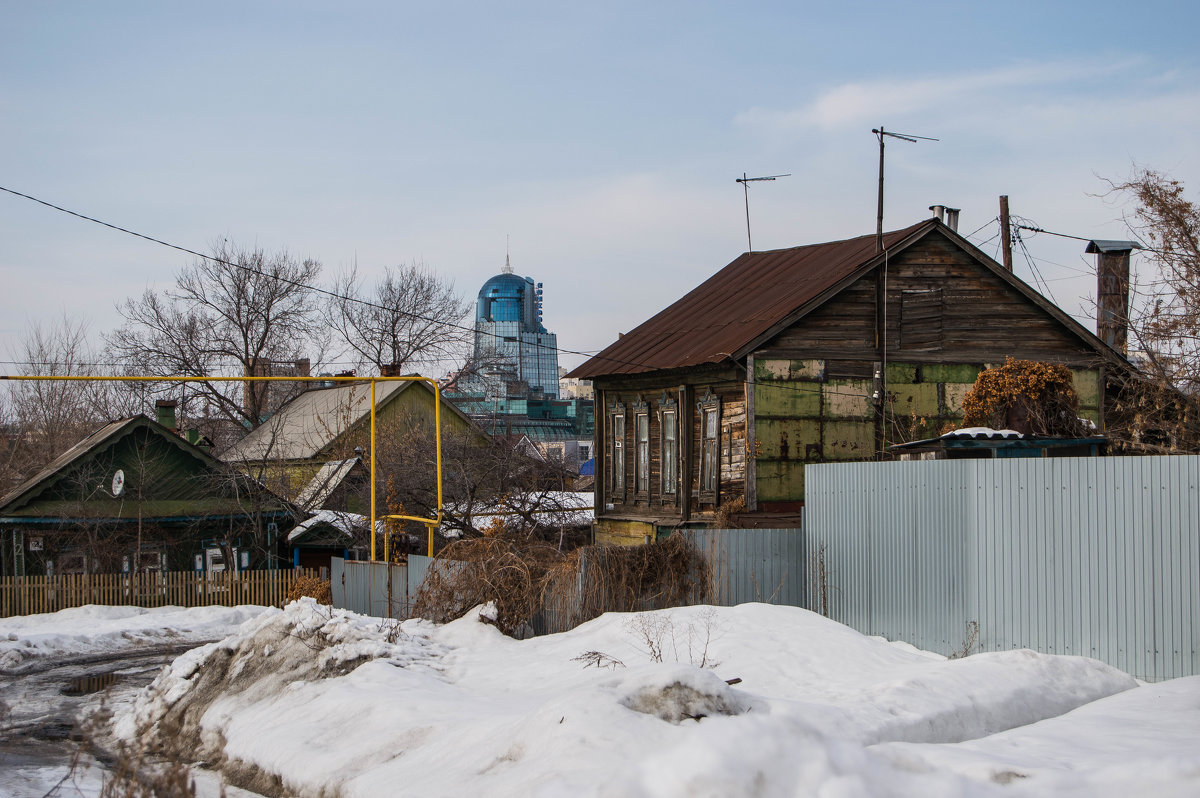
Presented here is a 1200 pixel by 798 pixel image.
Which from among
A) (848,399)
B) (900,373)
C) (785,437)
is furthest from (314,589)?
(900,373)

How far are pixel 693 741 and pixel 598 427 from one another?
2017cm

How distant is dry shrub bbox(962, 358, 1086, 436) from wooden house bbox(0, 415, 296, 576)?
18.9 metres

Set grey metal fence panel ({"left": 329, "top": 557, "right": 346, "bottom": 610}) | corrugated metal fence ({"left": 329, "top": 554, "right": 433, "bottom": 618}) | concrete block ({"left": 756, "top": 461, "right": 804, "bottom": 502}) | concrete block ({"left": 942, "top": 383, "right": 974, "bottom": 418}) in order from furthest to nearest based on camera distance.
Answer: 1. grey metal fence panel ({"left": 329, "top": 557, "right": 346, "bottom": 610})
2. concrete block ({"left": 942, "top": 383, "right": 974, "bottom": 418})
3. concrete block ({"left": 756, "top": 461, "right": 804, "bottom": 502})
4. corrugated metal fence ({"left": 329, "top": 554, "right": 433, "bottom": 618})

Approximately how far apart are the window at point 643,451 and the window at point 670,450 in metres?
0.71

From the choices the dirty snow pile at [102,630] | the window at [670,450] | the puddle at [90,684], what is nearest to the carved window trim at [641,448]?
the window at [670,450]

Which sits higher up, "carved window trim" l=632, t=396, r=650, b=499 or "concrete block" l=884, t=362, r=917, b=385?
"concrete block" l=884, t=362, r=917, b=385

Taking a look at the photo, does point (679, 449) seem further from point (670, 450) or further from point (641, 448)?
point (641, 448)

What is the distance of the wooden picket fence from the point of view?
24.3m

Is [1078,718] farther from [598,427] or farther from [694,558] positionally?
[598,427]

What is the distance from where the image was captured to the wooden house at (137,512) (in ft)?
90.4

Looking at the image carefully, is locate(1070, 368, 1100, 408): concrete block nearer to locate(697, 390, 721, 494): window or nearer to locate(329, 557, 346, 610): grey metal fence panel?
locate(697, 390, 721, 494): window

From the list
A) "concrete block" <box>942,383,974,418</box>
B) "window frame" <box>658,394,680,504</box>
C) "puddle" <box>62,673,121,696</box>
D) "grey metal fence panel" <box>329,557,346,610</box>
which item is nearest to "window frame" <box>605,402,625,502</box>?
"window frame" <box>658,394,680,504</box>

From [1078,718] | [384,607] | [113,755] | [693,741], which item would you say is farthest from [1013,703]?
[384,607]

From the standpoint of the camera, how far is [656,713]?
25.0ft
